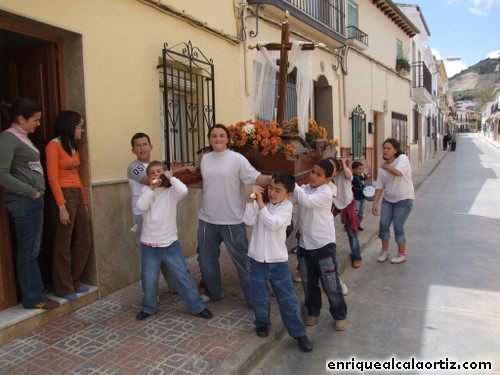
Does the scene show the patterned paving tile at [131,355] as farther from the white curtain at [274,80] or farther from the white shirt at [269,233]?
the white curtain at [274,80]

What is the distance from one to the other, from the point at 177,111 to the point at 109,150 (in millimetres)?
1561

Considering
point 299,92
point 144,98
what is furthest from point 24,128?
point 299,92

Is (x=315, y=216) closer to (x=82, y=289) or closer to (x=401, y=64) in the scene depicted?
(x=82, y=289)

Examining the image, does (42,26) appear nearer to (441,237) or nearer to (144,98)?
(144,98)

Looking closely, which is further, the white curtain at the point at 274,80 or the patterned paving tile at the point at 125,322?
the white curtain at the point at 274,80

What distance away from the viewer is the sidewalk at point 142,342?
9.78 ft

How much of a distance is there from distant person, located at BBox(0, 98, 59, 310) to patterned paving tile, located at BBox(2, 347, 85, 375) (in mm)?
629

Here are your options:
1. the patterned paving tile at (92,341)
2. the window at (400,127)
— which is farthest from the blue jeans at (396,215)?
the window at (400,127)

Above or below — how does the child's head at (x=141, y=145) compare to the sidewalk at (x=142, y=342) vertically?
above

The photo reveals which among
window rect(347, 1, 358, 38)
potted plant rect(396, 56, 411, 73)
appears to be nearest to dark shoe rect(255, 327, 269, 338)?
window rect(347, 1, 358, 38)

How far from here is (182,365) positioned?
297cm

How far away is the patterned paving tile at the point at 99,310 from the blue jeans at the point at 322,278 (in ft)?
5.76

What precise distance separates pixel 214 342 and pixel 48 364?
1.20 meters

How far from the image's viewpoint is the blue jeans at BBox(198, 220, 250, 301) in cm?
382
